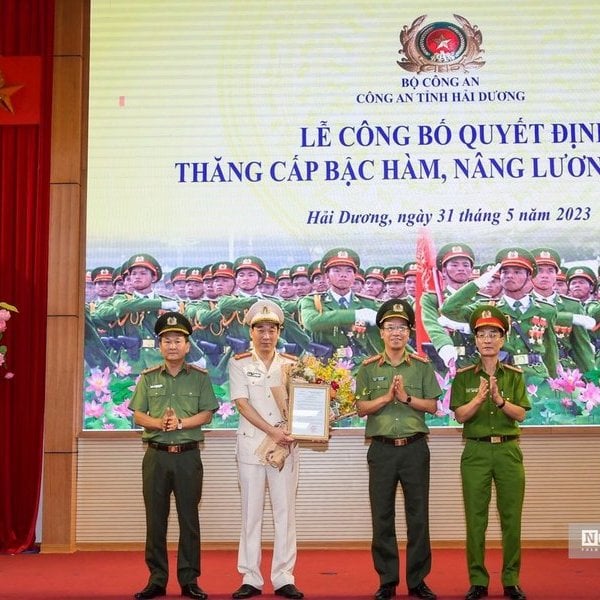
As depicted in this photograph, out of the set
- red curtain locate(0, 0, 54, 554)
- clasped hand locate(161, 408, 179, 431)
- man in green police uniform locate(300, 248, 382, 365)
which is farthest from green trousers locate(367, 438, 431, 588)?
red curtain locate(0, 0, 54, 554)

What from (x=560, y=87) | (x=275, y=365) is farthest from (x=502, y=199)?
(x=275, y=365)

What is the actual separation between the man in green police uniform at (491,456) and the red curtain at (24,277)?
318 centimetres

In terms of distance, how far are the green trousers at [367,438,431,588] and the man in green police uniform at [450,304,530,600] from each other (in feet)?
0.75

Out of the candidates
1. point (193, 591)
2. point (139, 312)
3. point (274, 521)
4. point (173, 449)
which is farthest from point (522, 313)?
point (193, 591)

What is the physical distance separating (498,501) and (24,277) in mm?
3702

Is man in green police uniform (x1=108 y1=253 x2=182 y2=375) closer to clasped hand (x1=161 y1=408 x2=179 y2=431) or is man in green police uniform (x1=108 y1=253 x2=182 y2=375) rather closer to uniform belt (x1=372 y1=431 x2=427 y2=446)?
clasped hand (x1=161 y1=408 x2=179 y2=431)

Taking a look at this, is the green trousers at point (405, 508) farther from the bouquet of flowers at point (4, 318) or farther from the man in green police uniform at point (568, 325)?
the bouquet of flowers at point (4, 318)

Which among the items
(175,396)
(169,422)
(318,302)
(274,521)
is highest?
(318,302)

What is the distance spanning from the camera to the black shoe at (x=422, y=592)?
176 inches

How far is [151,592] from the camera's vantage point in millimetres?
4539

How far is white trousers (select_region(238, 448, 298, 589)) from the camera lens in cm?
462

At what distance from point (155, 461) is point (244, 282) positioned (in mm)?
1944

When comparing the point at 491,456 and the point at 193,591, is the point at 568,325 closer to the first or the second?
the point at 491,456

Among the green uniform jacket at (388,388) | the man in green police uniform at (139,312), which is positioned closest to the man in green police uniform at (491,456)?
the green uniform jacket at (388,388)
